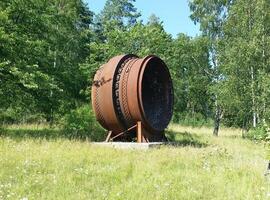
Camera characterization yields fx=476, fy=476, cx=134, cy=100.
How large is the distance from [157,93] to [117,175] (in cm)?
910

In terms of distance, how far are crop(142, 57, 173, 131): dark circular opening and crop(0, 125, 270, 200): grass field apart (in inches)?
195

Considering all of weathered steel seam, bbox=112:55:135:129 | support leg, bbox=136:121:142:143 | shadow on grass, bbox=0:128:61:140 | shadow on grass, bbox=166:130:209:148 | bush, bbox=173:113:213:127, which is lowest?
bush, bbox=173:113:213:127

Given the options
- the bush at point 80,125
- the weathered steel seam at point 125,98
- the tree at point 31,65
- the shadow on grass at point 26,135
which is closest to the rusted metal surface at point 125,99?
the weathered steel seam at point 125,98

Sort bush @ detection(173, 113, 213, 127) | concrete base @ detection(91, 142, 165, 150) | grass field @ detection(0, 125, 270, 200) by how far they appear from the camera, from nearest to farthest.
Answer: grass field @ detection(0, 125, 270, 200), concrete base @ detection(91, 142, 165, 150), bush @ detection(173, 113, 213, 127)

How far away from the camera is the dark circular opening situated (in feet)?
56.3

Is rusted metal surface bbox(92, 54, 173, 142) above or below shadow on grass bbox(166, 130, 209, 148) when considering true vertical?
above

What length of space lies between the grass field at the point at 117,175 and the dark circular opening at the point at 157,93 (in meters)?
4.95

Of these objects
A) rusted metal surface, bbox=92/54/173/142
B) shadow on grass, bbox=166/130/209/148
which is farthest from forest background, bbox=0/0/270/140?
shadow on grass, bbox=166/130/209/148

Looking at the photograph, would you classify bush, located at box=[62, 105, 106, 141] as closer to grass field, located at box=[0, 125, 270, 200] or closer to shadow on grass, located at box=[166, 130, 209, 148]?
shadow on grass, located at box=[166, 130, 209, 148]

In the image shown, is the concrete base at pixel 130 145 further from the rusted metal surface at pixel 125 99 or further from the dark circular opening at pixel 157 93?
the dark circular opening at pixel 157 93

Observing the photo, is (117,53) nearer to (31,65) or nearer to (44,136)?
(31,65)

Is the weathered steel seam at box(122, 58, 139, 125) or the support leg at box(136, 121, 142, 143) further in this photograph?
the weathered steel seam at box(122, 58, 139, 125)

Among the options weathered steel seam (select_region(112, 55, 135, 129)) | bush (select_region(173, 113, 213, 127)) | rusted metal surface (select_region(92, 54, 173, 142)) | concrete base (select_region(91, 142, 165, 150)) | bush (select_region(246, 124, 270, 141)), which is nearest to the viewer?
bush (select_region(246, 124, 270, 141))

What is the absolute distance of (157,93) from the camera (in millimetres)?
17656
